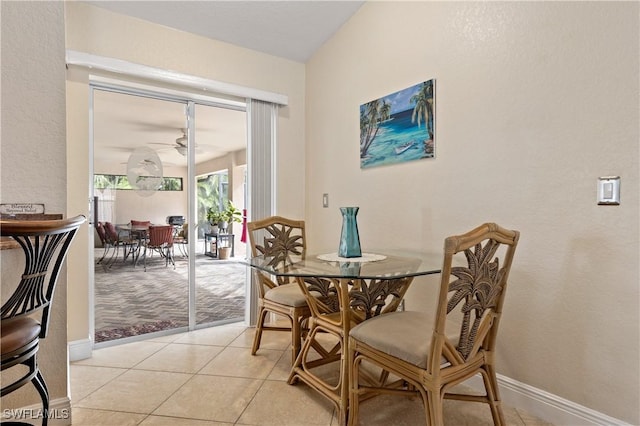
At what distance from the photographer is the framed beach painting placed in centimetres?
246

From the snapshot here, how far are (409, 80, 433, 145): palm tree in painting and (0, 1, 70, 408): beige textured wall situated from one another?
6.95 ft

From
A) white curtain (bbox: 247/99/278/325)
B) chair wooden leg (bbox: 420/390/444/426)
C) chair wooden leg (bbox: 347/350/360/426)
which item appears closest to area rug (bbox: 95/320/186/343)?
white curtain (bbox: 247/99/278/325)

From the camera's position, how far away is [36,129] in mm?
1756

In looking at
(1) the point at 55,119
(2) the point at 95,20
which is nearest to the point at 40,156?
(1) the point at 55,119

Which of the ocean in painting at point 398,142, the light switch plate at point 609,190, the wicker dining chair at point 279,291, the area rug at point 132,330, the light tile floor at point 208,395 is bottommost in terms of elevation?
the light tile floor at point 208,395

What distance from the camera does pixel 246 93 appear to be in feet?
10.8

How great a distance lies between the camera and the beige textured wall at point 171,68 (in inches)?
101

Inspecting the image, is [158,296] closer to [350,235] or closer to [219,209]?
[219,209]

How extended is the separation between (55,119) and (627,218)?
9.02 feet

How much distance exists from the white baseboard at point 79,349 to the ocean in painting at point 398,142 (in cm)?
252

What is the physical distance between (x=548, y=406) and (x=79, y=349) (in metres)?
3.02

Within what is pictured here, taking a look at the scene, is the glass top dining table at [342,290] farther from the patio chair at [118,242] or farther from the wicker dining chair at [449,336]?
the patio chair at [118,242]

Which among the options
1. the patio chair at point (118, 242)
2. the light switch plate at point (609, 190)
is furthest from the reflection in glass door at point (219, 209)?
the light switch plate at point (609, 190)

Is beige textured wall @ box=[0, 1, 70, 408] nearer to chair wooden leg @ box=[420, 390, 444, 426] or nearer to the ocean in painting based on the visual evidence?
chair wooden leg @ box=[420, 390, 444, 426]
